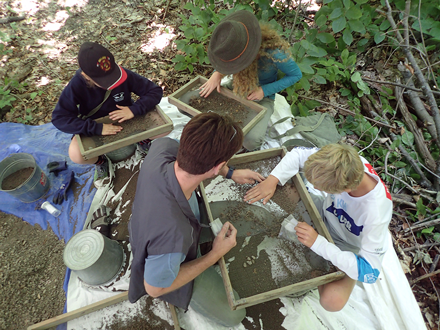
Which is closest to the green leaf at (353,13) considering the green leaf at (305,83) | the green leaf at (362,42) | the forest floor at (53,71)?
the green leaf at (305,83)

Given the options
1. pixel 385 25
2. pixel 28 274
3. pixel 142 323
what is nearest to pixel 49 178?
pixel 28 274

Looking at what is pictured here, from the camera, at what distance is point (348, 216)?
1.70m

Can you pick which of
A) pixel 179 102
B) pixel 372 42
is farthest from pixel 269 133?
pixel 372 42

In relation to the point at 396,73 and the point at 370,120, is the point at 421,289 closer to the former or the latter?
the point at 370,120

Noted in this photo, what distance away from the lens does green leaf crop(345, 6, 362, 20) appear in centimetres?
263

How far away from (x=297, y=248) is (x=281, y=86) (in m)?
1.79

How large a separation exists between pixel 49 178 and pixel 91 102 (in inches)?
43.1

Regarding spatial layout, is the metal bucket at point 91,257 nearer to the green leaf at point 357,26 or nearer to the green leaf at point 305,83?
the green leaf at point 305,83

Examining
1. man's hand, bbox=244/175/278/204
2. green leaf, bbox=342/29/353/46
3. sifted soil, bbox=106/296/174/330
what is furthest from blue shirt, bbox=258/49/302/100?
sifted soil, bbox=106/296/174/330

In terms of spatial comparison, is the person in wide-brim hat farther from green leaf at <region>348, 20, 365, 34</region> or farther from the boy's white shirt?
Answer: the boy's white shirt

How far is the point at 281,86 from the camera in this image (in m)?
2.70

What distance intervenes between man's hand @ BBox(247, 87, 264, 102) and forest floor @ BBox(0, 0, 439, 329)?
1305 millimetres

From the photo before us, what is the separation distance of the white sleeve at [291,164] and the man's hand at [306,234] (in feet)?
1.38

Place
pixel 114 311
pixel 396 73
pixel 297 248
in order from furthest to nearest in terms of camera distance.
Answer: pixel 396 73
pixel 114 311
pixel 297 248
